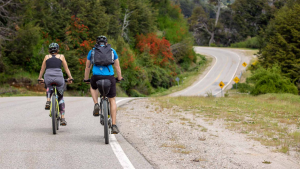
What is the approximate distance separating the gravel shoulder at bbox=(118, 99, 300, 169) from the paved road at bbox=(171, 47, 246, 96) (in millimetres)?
36704

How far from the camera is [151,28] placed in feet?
192

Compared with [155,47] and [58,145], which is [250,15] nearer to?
[155,47]

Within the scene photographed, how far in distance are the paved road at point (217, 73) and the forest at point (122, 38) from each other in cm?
445

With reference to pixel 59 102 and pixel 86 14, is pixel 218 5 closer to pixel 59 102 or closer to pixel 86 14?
pixel 86 14

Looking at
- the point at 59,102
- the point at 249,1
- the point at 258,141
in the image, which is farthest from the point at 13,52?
the point at 249,1

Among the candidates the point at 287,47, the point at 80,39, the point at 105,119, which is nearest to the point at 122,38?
the point at 80,39

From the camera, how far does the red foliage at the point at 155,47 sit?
55875 mm

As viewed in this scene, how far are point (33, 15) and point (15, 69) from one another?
6.29 metres

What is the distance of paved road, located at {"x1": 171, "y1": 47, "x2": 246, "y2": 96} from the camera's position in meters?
53.2

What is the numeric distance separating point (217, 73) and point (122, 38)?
26.4m

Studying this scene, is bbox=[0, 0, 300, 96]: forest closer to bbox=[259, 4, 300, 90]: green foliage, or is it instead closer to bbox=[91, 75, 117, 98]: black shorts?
bbox=[259, 4, 300, 90]: green foliage

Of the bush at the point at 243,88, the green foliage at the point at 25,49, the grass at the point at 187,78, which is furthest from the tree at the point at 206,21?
the green foliage at the point at 25,49

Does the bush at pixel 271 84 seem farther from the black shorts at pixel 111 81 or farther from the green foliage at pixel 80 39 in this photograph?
the black shorts at pixel 111 81

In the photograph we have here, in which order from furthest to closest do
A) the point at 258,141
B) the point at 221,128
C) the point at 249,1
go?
the point at 249,1
the point at 221,128
the point at 258,141
